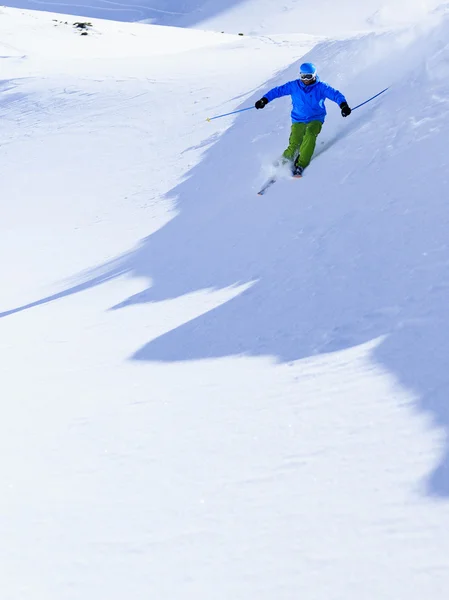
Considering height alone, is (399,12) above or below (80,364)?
above

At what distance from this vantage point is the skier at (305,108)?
10062 millimetres

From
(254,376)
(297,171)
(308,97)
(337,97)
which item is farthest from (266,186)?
(254,376)

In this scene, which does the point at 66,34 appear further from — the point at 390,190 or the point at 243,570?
the point at 243,570

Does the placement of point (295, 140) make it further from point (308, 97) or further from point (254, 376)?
point (254, 376)

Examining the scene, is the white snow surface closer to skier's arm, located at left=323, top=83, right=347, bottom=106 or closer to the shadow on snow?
the shadow on snow

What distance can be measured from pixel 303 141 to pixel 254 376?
19.7 ft

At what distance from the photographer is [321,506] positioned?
3293mm

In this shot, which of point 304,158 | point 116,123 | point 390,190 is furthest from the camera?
point 116,123

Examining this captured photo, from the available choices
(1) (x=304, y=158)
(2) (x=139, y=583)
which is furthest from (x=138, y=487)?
(1) (x=304, y=158)

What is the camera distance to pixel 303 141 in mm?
10227

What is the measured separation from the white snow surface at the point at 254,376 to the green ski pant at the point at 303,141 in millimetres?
258

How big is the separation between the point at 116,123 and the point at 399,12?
8383mm

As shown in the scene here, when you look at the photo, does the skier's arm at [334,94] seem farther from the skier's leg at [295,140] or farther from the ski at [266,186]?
the ski at [266,186]

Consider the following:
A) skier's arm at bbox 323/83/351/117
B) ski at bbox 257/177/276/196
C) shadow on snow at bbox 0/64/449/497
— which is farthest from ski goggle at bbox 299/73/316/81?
ski at bbox 257/177/276/196
